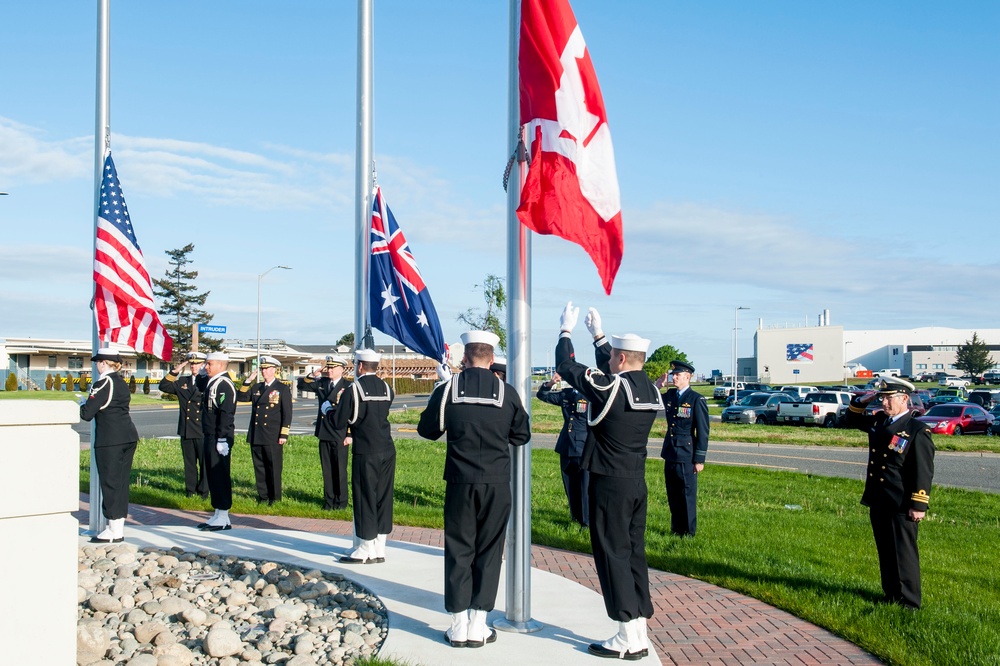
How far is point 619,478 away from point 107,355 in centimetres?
588

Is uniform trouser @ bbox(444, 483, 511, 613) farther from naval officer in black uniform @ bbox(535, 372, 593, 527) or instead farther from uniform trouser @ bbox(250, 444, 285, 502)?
uniform trouser @ bbox(250, 444, 285, 502)

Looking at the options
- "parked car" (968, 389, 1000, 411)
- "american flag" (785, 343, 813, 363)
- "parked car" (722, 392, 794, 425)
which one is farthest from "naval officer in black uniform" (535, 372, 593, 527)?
"american flag" (785, 343, 813, 363)

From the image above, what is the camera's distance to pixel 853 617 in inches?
251

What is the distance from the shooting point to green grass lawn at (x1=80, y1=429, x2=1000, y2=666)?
20.3ft

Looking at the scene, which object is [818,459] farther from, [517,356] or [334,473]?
[517,356]

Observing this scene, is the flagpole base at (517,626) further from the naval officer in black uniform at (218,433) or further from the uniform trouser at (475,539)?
the naval officer in black uniform at (218,433)

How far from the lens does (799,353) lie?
107 metres

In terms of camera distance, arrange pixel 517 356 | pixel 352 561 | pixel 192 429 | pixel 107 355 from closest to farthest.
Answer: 1. pixel 517 356
2. pixel 352 561
3. pixel 107 355
4. pixel 192 429

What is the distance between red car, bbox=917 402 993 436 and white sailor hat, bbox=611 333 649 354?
95.2 ft

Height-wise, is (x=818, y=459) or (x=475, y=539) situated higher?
(x=475, y=539)

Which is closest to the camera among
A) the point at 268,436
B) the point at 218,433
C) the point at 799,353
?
the point at 218,433

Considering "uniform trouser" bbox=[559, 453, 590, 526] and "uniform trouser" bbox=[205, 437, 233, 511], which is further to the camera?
"uniform trouser" bbox=[559, 453, 590, 526]

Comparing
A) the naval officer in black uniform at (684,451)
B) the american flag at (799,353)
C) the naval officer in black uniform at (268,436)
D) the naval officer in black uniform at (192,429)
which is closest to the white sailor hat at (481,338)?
the naval officer in black uniform at (684,451)

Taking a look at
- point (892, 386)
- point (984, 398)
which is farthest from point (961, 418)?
point (892, 386)
